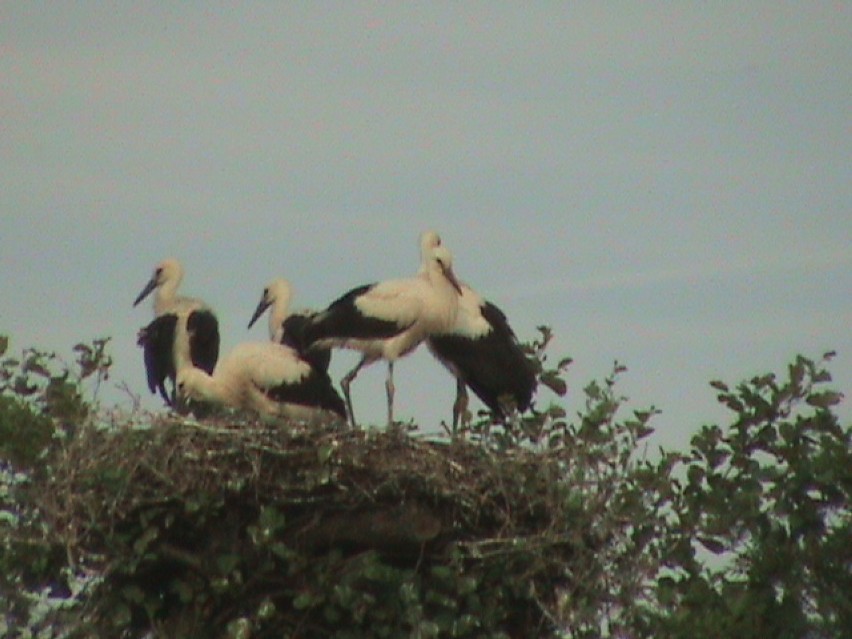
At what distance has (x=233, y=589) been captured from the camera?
1246cm

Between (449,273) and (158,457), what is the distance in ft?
14.4

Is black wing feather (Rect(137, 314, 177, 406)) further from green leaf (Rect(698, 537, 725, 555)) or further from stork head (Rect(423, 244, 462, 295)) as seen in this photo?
green leaf (Rect(698, 537, 725, 555))

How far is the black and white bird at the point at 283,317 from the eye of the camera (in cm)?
1698

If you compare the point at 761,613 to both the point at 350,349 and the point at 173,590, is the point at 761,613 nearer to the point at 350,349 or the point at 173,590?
the point at 173,590

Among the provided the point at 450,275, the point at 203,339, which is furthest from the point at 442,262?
the point at 203,339

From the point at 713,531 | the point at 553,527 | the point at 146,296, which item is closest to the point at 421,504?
the point at 553,527

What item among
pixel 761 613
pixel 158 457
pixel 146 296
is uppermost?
pixel 146 296

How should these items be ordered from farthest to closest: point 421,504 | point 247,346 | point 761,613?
1. point 247,346
2. point 421,504
3. point 761,613

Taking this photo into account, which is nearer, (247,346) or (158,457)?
(158,457)

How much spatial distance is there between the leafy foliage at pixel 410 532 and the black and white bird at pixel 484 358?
12.1 ft

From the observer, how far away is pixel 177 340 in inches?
683

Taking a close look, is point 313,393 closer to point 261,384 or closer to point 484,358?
point 261,384

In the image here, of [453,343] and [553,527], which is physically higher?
[453,343]

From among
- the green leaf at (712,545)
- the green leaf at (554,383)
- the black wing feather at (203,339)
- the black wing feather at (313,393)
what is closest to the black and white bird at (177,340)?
the black wing feather at (203,339)
